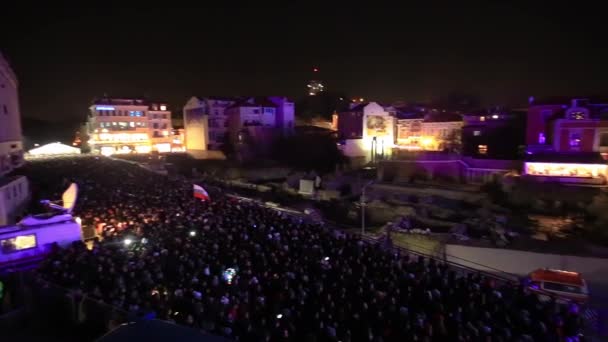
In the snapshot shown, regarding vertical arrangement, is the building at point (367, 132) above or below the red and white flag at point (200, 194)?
above

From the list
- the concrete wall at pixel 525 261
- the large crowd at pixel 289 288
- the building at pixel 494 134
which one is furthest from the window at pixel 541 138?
the large crowd at pixel 289 288

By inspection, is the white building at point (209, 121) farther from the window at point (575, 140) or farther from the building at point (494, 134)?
the window at point (575, 140)

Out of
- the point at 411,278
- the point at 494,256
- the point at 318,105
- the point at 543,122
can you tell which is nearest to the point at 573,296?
the point at 494,256

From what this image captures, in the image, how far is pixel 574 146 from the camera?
2739cm

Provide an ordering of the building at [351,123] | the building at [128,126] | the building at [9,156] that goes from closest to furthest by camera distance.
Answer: the building at [9,156] → the building at [351,123] → the building at [128,126]

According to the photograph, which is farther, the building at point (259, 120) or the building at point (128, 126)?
the building at point (128, 126)

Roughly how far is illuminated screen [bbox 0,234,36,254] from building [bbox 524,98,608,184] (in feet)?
92.5

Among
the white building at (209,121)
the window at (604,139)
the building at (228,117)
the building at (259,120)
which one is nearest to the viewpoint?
the window at (604,139)

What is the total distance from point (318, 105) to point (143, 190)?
41.6 metres

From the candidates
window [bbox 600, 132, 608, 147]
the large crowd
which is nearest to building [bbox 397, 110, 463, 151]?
window [bbox 600, 132, 608, 147]

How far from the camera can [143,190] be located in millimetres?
17031

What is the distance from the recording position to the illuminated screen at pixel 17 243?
9867mm

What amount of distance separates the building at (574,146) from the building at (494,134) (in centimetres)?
345

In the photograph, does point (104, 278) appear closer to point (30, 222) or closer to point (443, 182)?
point (30, 222)
